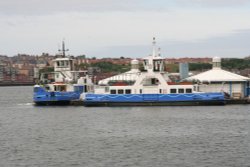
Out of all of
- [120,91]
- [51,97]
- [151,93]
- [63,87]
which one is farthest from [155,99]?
[63,87]

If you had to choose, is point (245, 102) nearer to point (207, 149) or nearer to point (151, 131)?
point (151, 131)

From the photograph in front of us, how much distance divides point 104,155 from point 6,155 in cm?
661

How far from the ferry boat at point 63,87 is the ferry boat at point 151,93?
571 centimetres

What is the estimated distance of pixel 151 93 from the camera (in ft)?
250

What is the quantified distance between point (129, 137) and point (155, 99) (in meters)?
26.5

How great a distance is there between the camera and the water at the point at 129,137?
39281 mm

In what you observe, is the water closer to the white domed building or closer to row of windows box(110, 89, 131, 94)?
row of windows box(110, 89, 131, 94)

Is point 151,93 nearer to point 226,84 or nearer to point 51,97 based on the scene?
point 226,84

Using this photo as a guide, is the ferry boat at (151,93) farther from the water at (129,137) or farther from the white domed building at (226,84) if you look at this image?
the white domed building at (226,84)

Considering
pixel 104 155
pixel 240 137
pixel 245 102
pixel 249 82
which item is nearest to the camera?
pixel 104 155

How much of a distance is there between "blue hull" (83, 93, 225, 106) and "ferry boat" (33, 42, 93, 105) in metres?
6.17

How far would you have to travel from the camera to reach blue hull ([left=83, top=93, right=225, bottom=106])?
247 ft

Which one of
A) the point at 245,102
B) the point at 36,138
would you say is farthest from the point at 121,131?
the point at 245,102

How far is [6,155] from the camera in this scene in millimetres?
41875
